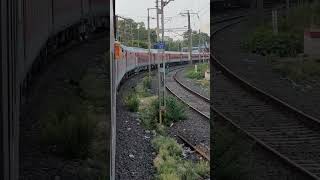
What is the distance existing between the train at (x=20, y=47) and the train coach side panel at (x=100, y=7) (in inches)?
21.8

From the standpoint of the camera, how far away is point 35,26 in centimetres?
131

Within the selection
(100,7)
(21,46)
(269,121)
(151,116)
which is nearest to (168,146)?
(151,116)

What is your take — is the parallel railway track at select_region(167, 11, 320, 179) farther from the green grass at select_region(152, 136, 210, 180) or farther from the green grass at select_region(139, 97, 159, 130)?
the green grass at select_region(139, 97, 159, 130)

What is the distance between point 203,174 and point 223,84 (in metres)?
3.23

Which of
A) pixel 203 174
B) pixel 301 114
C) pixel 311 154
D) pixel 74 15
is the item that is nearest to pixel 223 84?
pixel 301 114

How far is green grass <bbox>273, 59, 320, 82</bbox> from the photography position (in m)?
2.46

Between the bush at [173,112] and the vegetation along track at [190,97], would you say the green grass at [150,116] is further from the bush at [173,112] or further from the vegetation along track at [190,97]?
the vegetation along track at [190,97]

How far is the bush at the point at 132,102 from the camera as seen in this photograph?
9828mm

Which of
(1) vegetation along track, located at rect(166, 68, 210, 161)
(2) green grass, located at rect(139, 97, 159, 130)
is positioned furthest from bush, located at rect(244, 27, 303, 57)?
(2) green grass, located at rect(139, 97, 159, 130)

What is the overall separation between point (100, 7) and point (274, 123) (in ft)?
4.64

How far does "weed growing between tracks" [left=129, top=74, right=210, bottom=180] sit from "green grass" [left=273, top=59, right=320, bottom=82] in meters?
3.44

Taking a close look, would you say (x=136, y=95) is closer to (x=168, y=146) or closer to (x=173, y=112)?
(x=173, y=112)

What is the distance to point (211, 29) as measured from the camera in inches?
114

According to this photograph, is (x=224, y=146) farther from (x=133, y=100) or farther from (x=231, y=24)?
(x=133, y=100)
